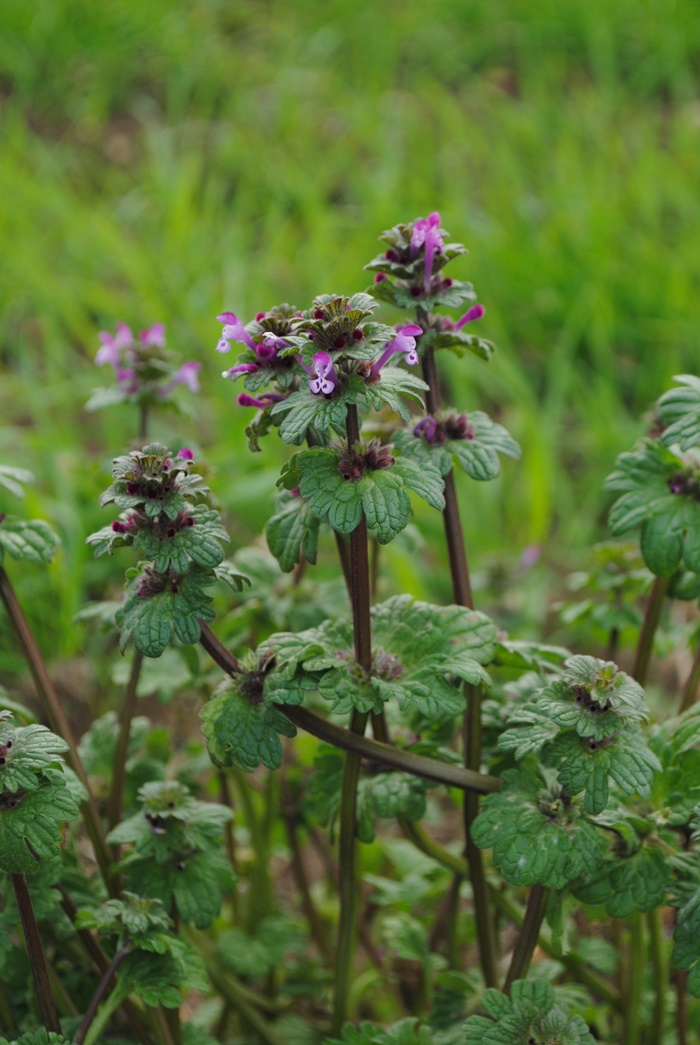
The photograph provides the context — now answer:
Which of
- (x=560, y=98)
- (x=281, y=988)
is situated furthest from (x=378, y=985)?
(x=560, y=98)

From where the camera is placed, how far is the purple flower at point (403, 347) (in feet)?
4.33

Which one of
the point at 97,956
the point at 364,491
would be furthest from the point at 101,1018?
the point at 364,491

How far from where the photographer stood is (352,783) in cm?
154

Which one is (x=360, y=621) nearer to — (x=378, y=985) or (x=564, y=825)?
(x=564, y=825)

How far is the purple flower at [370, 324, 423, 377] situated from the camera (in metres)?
1.32

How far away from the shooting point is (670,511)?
159 cm

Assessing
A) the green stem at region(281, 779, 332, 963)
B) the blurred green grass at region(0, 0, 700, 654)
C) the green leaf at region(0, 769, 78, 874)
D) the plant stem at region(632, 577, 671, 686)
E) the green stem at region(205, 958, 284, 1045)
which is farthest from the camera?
the blurred green grass at region(0, 0, 700, 654)

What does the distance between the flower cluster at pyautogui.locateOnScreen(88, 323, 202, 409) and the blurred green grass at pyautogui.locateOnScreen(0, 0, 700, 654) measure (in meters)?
0.95

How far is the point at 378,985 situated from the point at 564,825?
97 centimetres

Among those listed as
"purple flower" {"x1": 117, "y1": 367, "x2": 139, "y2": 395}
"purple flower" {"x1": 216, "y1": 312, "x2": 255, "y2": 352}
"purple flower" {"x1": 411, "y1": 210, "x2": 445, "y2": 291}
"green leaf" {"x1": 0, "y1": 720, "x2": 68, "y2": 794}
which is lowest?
"green leaf" {"x1": 0, "y1": 720, "x2": 68, "y2": 794}

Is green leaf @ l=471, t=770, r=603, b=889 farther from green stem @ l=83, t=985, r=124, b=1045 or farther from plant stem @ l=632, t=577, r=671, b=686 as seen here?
green stem @ l=83, t=985, r=124, b=1045

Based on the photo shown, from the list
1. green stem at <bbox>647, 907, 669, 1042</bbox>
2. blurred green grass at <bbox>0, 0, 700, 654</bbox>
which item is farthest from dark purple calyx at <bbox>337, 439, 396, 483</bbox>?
blurred green grass at <bbox>0, 0, 700, 654</bbox>

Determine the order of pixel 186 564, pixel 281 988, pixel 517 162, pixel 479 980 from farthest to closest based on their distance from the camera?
1. pixel 517 162
2. pixel 281 988
3. pixel 479 980
4. pixel 186 564

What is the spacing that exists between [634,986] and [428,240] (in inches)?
46.6
